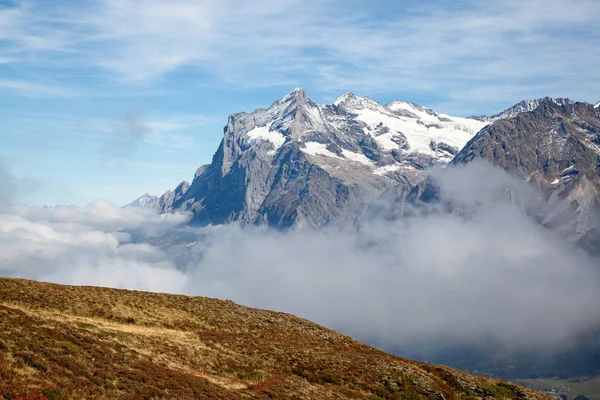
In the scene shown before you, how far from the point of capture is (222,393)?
45.8m

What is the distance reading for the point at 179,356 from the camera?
55469 millimetres

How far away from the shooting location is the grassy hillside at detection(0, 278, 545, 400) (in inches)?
1628

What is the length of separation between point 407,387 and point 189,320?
2923 centimetres

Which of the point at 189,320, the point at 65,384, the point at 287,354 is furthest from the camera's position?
the point at 189,320

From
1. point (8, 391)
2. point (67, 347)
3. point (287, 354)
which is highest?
point (287, 354)

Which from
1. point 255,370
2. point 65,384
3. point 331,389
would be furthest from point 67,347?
point 331,389

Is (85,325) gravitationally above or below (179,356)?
above

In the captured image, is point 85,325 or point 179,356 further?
point 85,325

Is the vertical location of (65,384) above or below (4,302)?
below

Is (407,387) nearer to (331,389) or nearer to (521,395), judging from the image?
(331,389)

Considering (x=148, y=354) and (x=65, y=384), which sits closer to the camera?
(x=65, y=384)

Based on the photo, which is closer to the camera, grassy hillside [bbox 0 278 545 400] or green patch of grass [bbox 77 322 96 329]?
grassy hillside [bbox 0 278 545 400]

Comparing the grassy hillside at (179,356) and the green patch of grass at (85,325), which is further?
the green patch of grass at (85,325)

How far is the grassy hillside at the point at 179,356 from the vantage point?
136 ft
